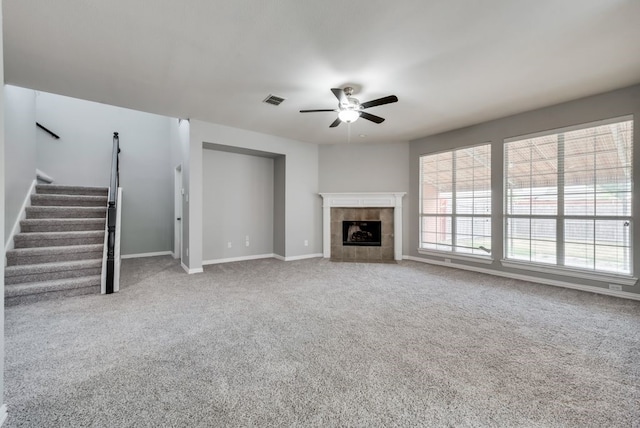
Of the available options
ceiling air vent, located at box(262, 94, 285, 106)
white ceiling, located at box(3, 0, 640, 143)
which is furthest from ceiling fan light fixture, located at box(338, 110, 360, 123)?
ceiling air vent, located at box(262, 94, 285, 106)

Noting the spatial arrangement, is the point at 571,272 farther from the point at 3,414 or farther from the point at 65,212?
the point at 65,212

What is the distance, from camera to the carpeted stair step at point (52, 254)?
331cm

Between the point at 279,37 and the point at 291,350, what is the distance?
2.60 m

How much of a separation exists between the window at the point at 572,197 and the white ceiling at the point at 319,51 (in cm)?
64

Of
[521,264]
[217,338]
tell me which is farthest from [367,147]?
[217,338]

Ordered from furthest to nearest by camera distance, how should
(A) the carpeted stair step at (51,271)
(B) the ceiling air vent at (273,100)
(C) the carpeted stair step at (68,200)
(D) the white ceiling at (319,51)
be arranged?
1. (C) the carpeted stair step at (68,200)
2. (B) the ceiling air vent at (273,100)
3. (A) the carpeted stair step at (51,271)
4. (D) the white ceiling at (319,51)

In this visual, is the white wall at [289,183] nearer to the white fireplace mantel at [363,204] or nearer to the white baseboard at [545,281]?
the white fireplace mantel at [363,204]

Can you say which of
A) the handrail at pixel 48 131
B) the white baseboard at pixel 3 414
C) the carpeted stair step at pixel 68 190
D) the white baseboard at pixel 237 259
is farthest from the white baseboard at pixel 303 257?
the handrail at pixel 48 131

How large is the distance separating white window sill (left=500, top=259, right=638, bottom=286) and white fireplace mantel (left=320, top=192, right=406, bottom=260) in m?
1.91

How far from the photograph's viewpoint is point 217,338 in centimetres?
224

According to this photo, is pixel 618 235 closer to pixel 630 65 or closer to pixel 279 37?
pixel 630 65

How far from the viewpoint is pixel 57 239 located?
3.71 m

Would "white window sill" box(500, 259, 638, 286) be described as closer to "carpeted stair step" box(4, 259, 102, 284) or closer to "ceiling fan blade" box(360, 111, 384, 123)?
"ceiling fan blade" box(360, 111, 384, 123)

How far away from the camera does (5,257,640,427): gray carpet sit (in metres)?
1.45
